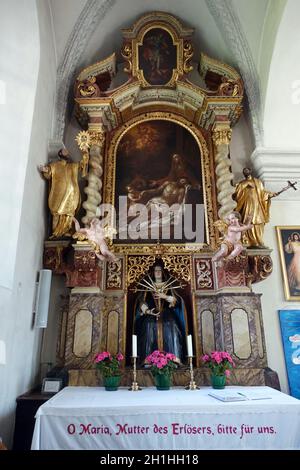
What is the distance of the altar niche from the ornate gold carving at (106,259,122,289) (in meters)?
0.27

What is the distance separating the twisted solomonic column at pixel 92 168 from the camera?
18.1 feet

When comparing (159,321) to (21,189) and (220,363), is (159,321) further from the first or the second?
(21,189)

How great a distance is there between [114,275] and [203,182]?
2.38m

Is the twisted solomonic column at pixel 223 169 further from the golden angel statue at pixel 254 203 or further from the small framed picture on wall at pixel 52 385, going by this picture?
the small framed picture on wall at pixel 52 385

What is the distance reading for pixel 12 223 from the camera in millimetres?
4332

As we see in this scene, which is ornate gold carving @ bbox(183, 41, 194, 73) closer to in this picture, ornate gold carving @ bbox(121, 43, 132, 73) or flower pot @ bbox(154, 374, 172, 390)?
ornate gold carving @ bbox(121, 43, 132, 73)

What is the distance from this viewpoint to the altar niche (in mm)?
5031

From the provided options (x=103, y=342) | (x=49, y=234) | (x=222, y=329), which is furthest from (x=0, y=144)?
(x=222, y=329)

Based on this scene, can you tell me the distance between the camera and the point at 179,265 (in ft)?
18.0

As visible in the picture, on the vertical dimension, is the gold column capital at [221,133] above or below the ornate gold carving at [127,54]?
below

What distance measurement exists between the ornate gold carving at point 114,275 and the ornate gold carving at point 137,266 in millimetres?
153

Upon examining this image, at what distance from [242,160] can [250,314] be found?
3.12 m

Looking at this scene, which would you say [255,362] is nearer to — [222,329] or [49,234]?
[222,329]

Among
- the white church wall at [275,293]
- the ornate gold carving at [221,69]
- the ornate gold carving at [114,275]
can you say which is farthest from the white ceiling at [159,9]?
the ornate gold carving at [114,275]
